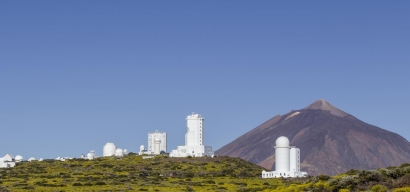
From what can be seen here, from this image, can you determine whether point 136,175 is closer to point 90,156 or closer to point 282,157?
point 282,157

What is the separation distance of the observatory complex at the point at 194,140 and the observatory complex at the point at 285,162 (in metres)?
22.7

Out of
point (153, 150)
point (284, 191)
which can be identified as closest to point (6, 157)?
point (153, 150)

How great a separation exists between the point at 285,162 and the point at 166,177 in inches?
723

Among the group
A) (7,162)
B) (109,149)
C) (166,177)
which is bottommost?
(166,177)

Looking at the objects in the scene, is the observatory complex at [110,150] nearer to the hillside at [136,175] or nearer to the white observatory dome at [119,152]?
the white observatory dome at [119,152]

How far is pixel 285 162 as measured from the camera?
331ft

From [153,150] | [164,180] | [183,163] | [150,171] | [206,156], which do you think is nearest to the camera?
[164,180]

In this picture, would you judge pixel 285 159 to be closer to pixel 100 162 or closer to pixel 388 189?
pixel 100 162

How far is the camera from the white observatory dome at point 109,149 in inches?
5364

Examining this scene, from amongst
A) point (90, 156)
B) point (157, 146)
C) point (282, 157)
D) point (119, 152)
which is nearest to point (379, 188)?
point (282, 157)

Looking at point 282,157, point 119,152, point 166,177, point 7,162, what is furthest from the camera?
point 119,152

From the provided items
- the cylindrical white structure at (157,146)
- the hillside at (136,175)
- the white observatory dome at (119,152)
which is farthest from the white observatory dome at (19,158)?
the cylindrical white structure at (157,146)

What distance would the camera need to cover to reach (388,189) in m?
40.6

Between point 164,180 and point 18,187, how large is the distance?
748 inches
